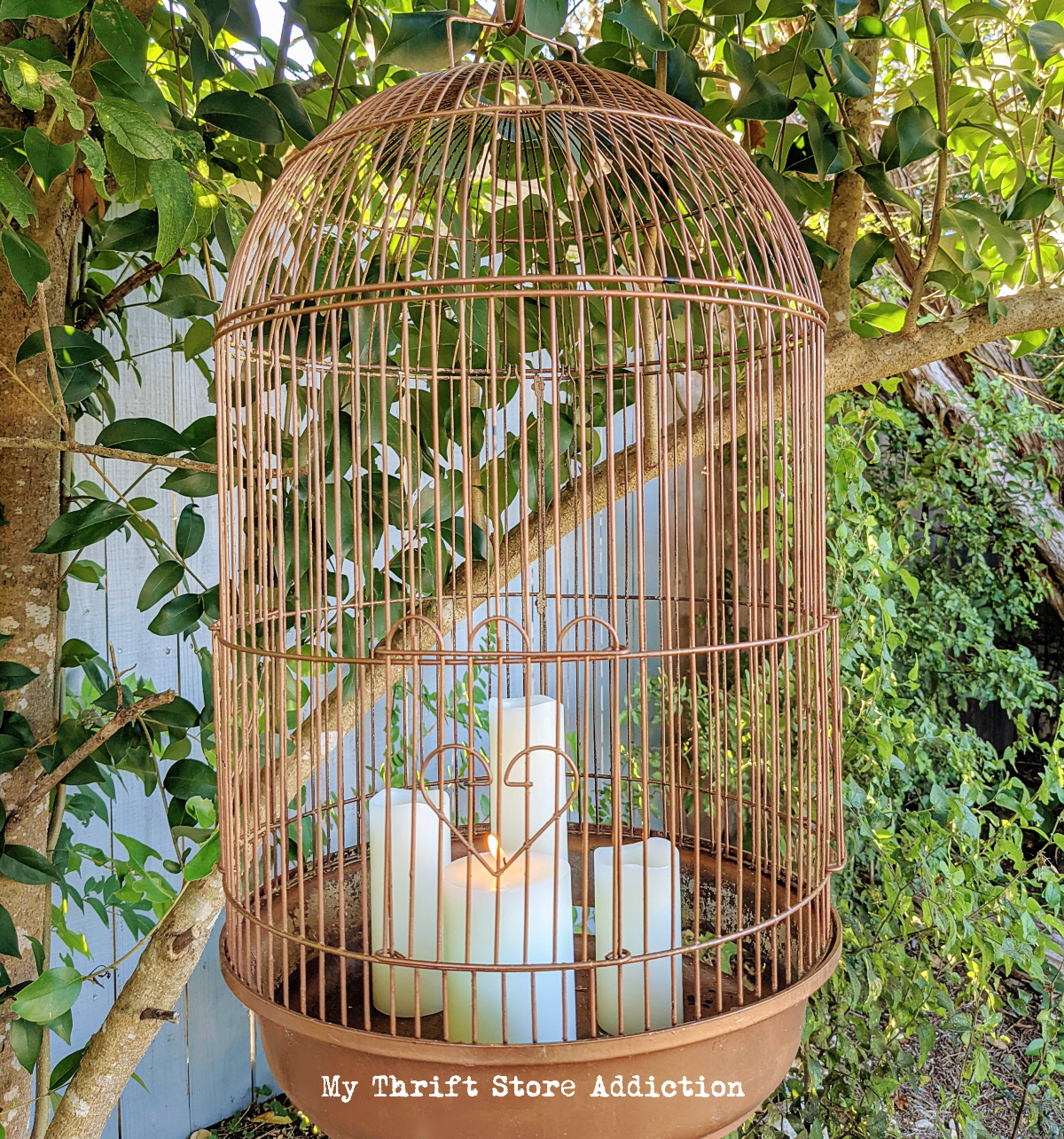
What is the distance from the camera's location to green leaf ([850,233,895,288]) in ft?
3.04

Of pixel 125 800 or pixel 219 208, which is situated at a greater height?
pixel 219 208

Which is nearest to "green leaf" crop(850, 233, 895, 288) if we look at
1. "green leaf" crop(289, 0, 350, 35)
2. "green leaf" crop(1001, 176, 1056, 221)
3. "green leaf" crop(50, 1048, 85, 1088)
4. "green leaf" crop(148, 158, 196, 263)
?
"green leaf" crop(1001, 176, 1056, 221)

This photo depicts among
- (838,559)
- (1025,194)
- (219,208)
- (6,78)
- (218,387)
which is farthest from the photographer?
(838,559)

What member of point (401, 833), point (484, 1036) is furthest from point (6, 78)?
point (484, 1036)

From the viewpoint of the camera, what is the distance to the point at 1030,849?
104 inches

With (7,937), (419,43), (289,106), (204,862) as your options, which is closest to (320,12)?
(289,106)

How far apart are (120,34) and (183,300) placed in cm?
25

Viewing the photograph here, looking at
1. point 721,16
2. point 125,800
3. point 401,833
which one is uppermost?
point 721,16

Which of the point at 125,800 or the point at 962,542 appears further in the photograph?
the point at 962,542

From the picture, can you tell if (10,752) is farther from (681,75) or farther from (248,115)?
(681,75)

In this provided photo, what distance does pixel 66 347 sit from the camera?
32.6 inches

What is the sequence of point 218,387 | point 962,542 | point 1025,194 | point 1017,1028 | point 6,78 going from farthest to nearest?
1. point 962,542
2. point 1017,1028
3. point 1025,194
4. point 218,387
5. point 6,78

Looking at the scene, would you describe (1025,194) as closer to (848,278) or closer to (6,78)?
(848,278)

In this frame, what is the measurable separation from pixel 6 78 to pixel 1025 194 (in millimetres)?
879
